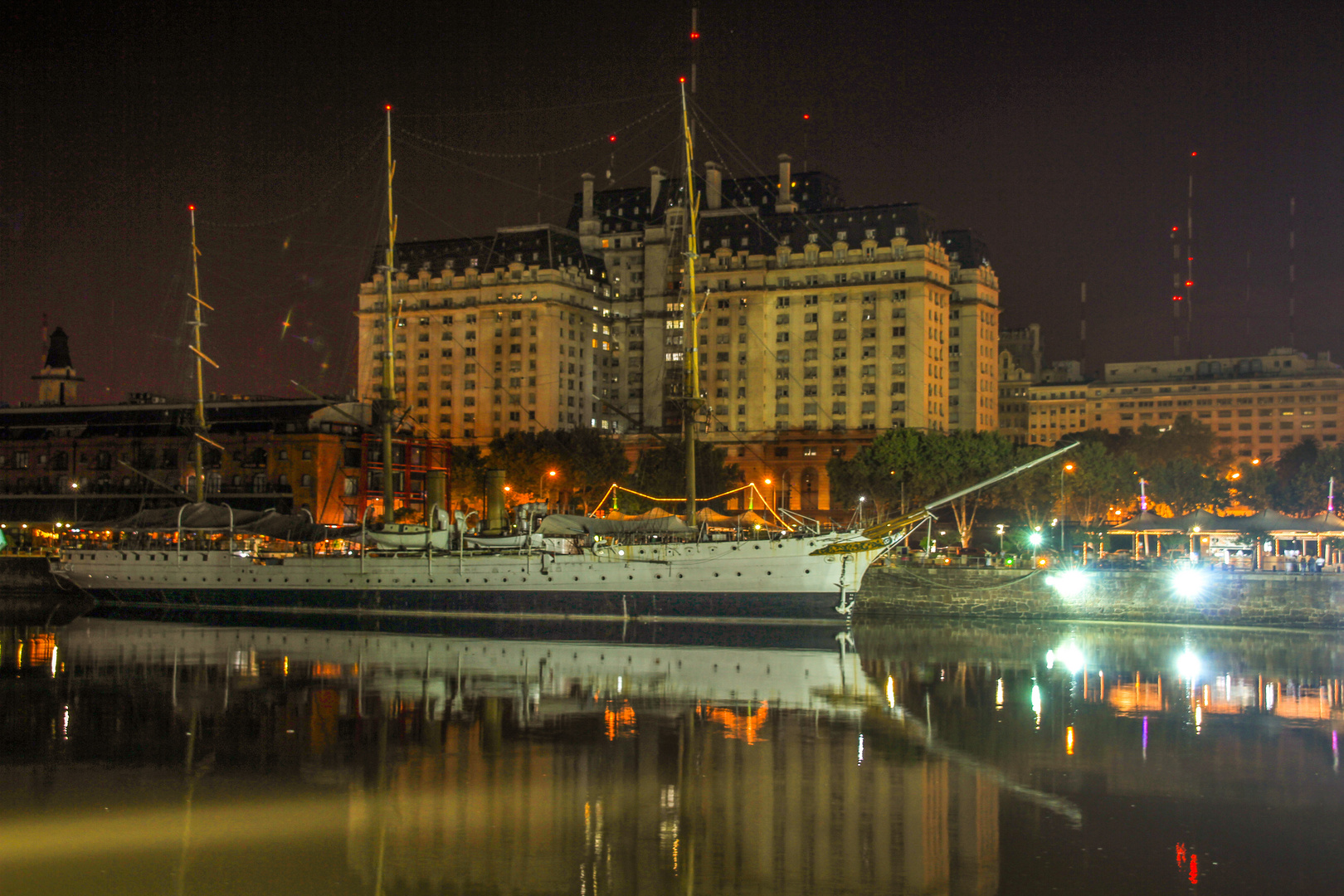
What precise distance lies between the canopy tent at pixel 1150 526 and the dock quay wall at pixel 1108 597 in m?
14.4

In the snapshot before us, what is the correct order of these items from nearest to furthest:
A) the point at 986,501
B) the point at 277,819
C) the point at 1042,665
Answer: the point at 277,819 < the point at 1042,665 < the point at 986,501

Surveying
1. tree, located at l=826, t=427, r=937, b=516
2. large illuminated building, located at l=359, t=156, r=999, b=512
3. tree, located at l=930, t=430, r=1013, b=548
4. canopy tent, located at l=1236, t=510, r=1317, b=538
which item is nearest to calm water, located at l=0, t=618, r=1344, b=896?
canopy tent, located at l=1236, t=510, r=1317, b=538

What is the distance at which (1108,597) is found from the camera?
2395 inches

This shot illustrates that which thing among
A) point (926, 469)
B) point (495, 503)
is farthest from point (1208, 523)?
point (495, 503)

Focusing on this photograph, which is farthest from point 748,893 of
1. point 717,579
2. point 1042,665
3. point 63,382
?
point 63,382

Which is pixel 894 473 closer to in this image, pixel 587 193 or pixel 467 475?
pixel 467 475

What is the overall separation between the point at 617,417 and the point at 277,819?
143m

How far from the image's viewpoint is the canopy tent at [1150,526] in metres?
74.2

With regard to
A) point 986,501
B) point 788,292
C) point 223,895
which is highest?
point 788,292

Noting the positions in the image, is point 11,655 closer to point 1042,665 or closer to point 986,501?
point 1042,665

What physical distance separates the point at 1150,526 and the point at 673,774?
56.8 metres

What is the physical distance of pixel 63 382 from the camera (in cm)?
14275

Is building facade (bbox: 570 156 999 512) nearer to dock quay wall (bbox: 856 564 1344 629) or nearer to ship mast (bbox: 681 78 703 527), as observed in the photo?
ship mast (bbox: 681 78 703 527)

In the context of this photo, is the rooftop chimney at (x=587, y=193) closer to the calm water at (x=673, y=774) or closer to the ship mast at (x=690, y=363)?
the ship mast at (x=690, y=363)
